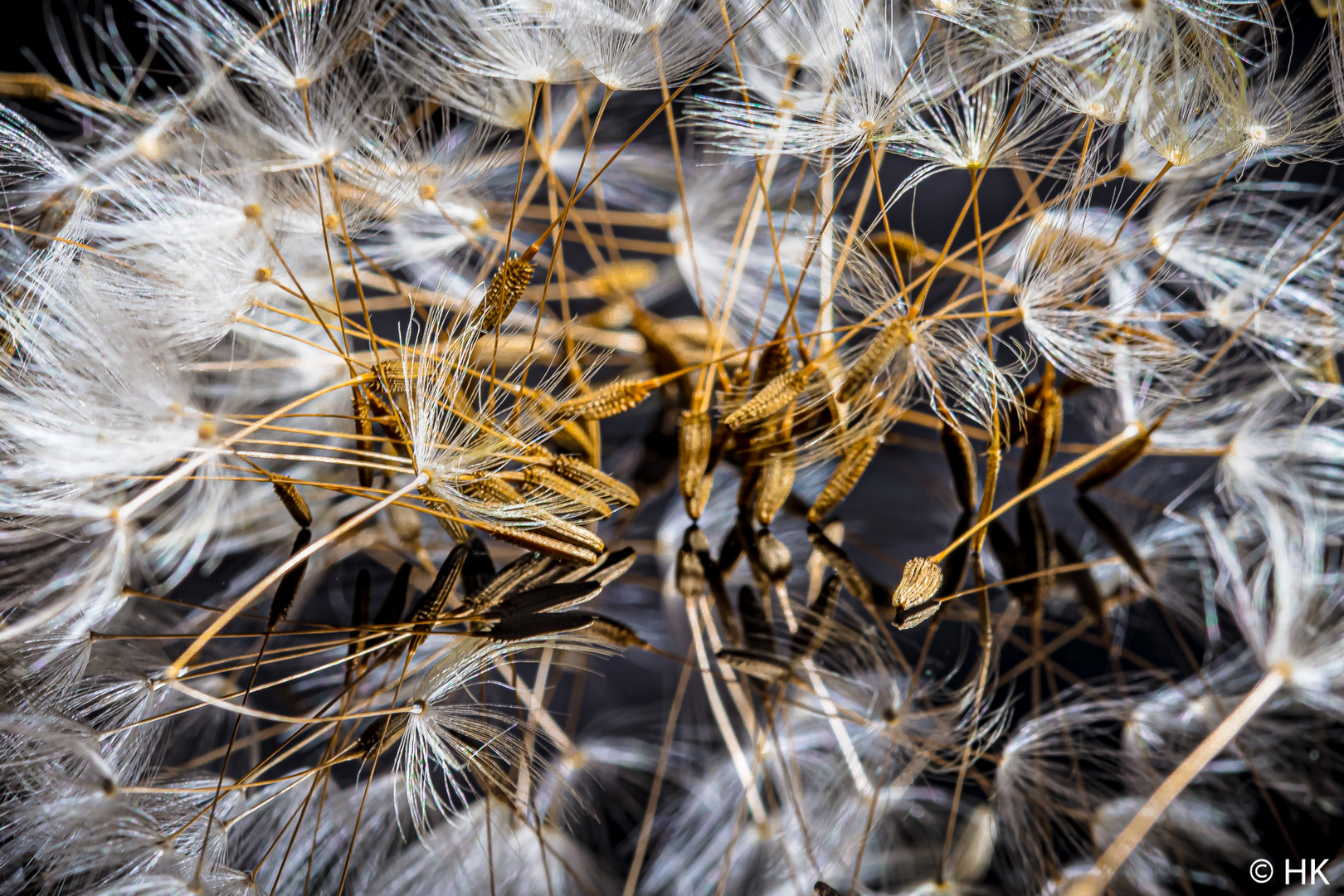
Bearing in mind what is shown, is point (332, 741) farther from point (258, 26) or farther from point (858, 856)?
point (258, 26)

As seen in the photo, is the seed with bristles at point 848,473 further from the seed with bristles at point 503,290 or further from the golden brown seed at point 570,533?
the seed with bristles at point 503,290

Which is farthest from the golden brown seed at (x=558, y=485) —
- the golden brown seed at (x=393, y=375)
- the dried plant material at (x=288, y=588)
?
the dried plant material at (x=288, y=588)

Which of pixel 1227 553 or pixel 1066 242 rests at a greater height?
pixel 1066 242

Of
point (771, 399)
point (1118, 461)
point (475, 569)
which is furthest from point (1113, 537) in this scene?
point (475, 569)

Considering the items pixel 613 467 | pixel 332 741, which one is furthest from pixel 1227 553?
pixel 332 741

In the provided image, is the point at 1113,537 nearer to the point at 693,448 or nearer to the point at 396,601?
the point at 693,448

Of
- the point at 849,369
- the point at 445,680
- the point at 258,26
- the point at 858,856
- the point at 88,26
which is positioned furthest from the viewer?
the point at 88,26
